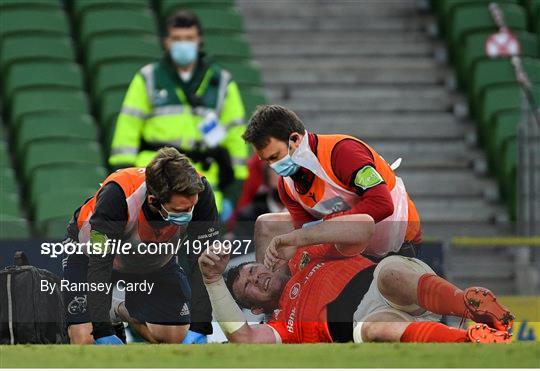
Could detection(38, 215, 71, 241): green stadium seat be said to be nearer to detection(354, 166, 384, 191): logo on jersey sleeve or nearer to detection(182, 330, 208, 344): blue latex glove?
detection(182, 330, 208, 344): blue latex glove

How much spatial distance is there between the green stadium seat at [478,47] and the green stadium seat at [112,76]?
7.99 ft

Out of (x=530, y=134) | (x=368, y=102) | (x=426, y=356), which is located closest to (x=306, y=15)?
(x=368, y=102)

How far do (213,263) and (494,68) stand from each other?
534cm

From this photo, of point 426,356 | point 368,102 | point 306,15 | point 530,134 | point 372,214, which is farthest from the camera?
point 306,15

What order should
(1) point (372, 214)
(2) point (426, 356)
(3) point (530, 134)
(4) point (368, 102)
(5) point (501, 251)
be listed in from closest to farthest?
(2) point (426, 356) → (1) point (372, 214) → (5) point (501, 251) → (3) point (530, 134) → (4) point (368, 102)

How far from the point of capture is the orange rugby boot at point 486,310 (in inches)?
274

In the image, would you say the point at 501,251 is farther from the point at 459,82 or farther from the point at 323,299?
the point at 459,82

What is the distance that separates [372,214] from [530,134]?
4251 mm

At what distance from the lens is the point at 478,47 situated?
1214cm

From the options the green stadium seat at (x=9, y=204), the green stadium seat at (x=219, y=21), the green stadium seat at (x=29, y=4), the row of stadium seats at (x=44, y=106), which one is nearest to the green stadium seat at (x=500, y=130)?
the green stadium seat at (x=219, y=21)

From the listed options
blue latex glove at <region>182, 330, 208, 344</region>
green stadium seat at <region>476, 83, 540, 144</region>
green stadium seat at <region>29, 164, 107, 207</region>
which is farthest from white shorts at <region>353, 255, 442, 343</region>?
green stadium seat at <region>476, 83, 540, 144</region>

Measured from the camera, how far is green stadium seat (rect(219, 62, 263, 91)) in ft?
38.7

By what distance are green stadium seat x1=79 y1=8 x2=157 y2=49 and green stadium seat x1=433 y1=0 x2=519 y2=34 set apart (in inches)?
88.5

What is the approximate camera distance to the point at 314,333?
704 cm
